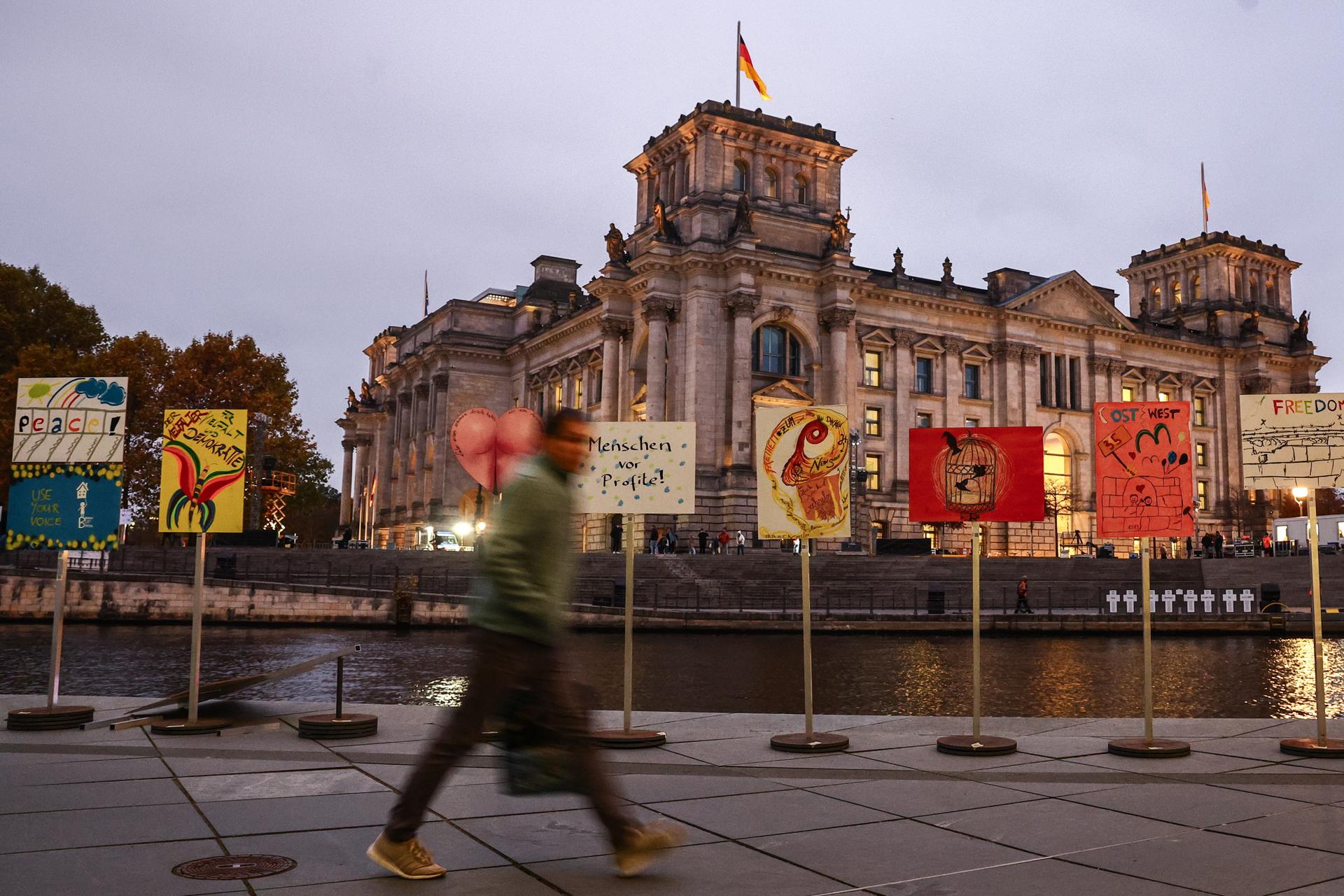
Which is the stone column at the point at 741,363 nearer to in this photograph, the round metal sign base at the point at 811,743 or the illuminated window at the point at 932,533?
the illuminated window at the point at 932,533

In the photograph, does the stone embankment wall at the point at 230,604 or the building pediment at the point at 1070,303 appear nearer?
the stone embankment wall at the point at 230,604

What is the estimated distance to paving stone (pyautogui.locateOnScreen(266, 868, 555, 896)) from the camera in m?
5.20

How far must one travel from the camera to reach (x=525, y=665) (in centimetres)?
555

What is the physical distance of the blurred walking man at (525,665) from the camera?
544cm

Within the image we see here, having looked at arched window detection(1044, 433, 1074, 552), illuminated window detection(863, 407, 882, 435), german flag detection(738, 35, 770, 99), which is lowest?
arched window detection(1044, 433, 1074, 552)

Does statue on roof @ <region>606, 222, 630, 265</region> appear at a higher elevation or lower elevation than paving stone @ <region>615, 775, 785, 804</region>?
higher

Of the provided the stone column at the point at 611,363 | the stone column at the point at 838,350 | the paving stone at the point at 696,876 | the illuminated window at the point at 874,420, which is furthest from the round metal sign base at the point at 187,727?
the illuminated window at the point at 874,420

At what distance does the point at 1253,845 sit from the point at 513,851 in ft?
13.1

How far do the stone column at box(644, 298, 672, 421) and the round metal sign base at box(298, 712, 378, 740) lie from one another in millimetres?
47804

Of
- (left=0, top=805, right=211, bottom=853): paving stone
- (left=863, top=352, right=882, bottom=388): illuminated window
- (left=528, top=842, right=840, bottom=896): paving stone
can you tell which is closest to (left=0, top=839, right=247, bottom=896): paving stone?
(left=0, top=805, right=211, bottom=853): paving stone

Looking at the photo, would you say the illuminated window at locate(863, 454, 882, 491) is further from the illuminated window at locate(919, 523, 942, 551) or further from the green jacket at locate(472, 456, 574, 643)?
the green jacket at locate(472, 456, 574, 643)

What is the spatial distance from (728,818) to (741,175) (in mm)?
57469

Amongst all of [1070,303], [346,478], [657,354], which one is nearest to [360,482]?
[346,478]

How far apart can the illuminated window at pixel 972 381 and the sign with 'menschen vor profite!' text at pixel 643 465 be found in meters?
58.9
